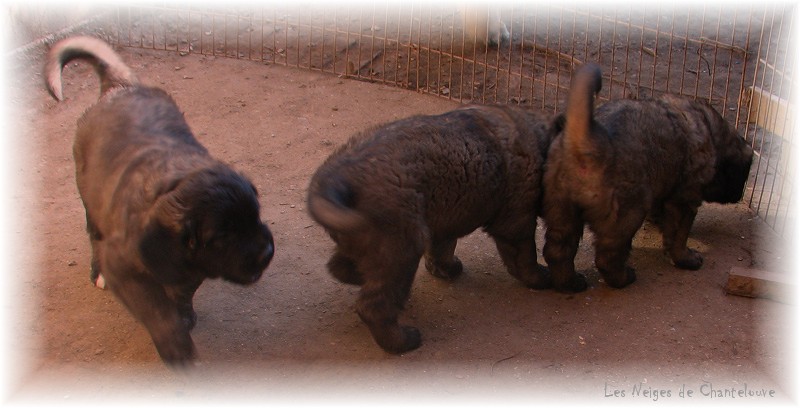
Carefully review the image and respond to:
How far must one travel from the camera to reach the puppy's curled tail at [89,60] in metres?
5.47

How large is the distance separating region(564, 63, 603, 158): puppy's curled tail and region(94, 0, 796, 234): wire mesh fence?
2445 millimetres

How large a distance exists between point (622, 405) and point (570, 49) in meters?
4.82

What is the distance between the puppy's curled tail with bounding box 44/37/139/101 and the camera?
17.9 ft

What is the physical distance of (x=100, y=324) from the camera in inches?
209

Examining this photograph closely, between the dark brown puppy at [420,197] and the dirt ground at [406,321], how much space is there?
296 mm

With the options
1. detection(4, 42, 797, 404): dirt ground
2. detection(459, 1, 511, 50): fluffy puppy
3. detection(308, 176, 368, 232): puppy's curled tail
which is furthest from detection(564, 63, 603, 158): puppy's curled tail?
detection(459, 1, 511, 50): fluffy puppy

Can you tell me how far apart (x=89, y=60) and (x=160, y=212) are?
1783 mm

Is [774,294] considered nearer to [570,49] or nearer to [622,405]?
[622,405]

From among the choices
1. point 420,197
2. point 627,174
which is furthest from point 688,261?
point 420,197

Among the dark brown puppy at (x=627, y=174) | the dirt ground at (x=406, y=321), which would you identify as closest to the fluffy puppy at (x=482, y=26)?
the dirt ground at (x=406, y=321)

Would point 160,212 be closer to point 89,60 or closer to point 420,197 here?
point 420,197

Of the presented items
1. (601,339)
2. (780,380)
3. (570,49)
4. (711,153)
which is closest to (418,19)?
(570,49)

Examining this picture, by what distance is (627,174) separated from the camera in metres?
5.37

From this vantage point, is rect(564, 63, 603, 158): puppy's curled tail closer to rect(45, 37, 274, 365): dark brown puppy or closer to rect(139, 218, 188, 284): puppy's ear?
rect(45, 37, 274, 365): dark brown puppy
